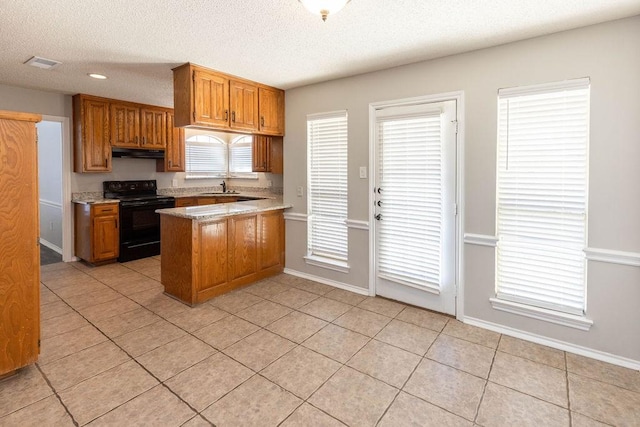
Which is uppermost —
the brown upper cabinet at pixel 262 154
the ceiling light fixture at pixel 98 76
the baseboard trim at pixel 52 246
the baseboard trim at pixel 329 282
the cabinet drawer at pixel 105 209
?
the ceiling light fixture at pixel 98 76

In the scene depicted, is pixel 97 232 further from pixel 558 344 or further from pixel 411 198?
pixel 558 344

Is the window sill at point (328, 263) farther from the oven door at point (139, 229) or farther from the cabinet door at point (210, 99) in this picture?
the oven door at point (139, 229)

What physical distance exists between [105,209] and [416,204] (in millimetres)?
4297

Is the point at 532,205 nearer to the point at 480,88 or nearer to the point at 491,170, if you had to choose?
the point at 491,170

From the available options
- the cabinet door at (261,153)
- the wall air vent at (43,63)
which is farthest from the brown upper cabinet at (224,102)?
the wall air vent at (43,63)

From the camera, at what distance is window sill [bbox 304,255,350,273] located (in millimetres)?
4016

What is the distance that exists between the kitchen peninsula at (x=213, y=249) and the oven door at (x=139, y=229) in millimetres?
1652

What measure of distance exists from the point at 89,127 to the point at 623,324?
6.28 metres

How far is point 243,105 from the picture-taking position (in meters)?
3.99

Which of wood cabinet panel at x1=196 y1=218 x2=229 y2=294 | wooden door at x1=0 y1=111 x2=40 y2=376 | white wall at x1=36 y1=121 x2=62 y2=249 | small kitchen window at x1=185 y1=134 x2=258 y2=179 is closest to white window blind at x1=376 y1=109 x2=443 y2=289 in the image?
wood cabinet panel at x1=196 y1=218 x2=229 y2=294

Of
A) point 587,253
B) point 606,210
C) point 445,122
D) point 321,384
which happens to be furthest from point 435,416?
point 445,122

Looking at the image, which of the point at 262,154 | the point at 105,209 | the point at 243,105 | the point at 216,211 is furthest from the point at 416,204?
→ the point at 105,209

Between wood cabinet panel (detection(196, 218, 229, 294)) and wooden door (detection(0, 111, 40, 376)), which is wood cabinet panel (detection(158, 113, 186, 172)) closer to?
wood cabinet panel (detection(196, 218, 229, 294))

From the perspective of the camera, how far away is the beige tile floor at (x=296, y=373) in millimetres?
1940
